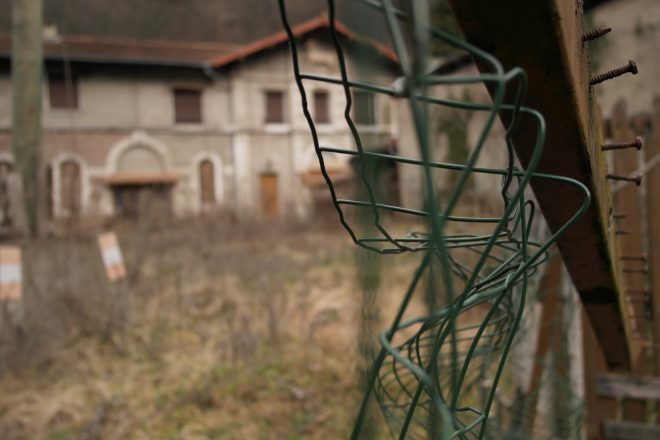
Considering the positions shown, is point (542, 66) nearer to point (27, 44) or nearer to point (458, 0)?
point (458, 0)

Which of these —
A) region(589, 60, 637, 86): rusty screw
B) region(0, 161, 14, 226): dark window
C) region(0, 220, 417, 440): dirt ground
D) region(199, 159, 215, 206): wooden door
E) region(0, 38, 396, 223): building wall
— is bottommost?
region(0, 220, 417, 440): dirt ground

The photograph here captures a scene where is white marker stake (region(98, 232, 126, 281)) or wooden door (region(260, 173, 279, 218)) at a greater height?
wooden door (region(260, 173, 279, 218))

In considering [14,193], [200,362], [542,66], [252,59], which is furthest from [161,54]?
[542,66]

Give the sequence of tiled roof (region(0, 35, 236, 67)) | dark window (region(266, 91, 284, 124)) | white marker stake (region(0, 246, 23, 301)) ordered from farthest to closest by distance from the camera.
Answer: dark window (region(266, 91, 284, 124)), tiled roof (region(0, 35, 236, 67)), white marker stake (region(0, 246, 23, 301))

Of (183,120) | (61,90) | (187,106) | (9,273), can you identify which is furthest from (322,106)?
(9,273)

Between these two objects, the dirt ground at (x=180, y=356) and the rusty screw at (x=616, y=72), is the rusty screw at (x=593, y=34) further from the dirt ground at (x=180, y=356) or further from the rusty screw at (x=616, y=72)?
the dirt ground at (x=180, y=356)

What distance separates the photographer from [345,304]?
6.25m

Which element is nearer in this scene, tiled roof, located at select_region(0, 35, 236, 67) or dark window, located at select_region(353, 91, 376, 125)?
dark window, located at select_region(353, 91, 376, 125)

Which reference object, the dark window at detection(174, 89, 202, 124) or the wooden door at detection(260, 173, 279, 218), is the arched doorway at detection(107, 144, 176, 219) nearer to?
the dark window at detection(174, 89, 202, 124)

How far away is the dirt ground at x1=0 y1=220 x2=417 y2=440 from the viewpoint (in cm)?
360

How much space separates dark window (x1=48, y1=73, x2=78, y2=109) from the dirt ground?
1155 cm

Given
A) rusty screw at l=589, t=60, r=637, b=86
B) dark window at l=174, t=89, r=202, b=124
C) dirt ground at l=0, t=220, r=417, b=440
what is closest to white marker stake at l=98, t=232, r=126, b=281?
dirt ground at l=0, t=220, r=417, b=440

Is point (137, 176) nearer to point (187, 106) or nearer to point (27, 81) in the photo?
point (187, 106)

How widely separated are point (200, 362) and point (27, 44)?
471 cm
